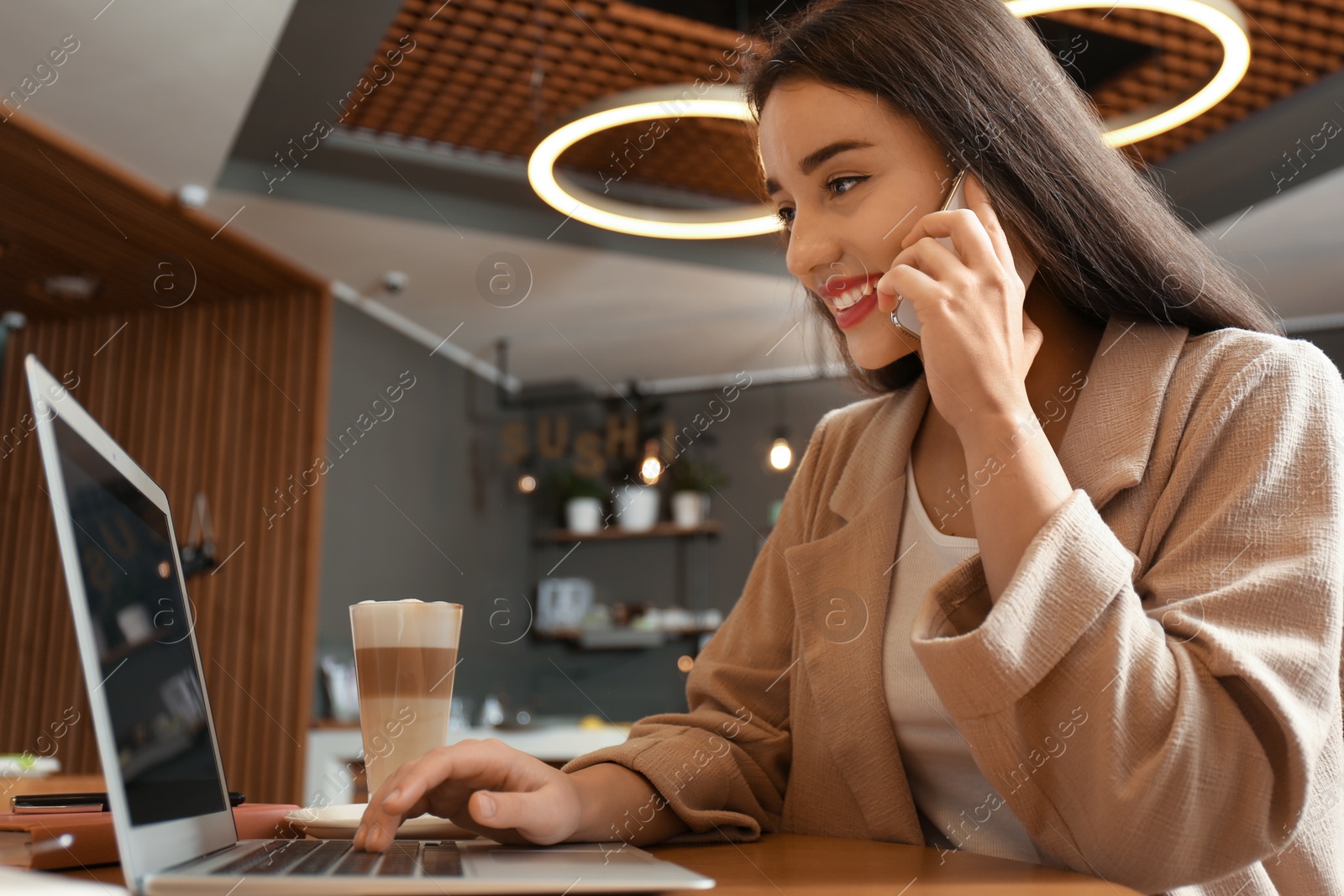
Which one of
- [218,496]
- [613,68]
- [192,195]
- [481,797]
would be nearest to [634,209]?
[613,68]

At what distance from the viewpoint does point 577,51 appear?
3.62 m

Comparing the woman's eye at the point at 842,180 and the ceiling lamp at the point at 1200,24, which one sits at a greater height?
the ceiling lamp at the point at 1200,24

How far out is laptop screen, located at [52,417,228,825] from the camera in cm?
54

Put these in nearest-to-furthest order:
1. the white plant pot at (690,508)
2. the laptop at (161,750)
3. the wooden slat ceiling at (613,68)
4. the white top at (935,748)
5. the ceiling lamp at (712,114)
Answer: the laptop at (161,750) < the white top at (935,748) < the ceiling lamp at (712,114) < the wooden slat ceiling at (613,68) < the white plant pot at (690,508)

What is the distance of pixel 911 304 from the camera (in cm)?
99

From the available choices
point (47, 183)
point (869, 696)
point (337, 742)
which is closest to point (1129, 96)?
point (869, 696)

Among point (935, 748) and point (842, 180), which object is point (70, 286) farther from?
point (935, 748)

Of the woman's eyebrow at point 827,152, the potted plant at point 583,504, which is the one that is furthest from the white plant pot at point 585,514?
the woman's eyebrow at point 827,152

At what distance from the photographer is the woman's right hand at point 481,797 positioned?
72cm

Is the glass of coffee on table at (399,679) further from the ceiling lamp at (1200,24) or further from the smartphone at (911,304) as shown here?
the ceiling lamp at (1200,24)

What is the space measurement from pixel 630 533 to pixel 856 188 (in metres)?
5.60

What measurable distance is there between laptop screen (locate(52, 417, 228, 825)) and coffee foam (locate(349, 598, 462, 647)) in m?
0.13

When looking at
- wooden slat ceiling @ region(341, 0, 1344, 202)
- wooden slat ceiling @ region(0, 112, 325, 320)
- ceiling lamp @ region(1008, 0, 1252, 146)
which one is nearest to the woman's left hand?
ceiling lamp @ region(1008, 0, 1252, 146)

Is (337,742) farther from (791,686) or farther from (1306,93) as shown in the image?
(1306,93)
